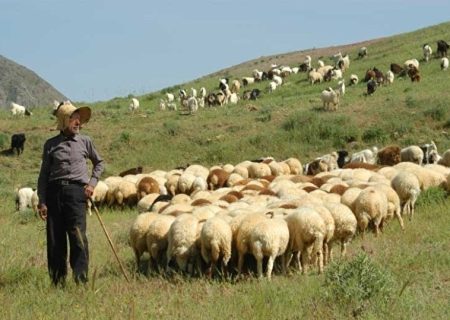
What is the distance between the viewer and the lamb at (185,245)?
8297mm

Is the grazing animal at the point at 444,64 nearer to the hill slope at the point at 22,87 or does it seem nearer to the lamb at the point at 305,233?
the lamb at the point at 305,233

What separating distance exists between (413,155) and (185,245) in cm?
1135

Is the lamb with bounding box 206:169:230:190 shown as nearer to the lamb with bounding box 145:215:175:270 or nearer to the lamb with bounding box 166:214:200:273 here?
the lamb with bounding box 145:215:175:270

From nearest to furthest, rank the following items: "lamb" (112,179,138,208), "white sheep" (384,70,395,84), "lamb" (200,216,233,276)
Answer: "lamb" (200,216,233,276)
"lamb" (112,179,138,208)
"white sheep" (384,70,395,84)

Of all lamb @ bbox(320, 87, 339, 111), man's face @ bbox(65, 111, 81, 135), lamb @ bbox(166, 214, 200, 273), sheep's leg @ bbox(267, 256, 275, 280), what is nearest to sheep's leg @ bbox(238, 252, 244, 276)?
sheep's leg @ bbox(267, 256, 275, 280)

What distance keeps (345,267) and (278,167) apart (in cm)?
1174

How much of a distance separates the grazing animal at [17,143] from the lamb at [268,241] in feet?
62.9

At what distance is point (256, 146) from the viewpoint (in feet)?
80.8

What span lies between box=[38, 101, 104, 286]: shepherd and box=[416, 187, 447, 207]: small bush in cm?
689

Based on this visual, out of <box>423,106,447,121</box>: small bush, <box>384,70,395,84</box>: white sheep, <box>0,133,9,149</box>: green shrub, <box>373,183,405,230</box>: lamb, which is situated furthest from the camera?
<box>384,70,395,84</box>: white sheep

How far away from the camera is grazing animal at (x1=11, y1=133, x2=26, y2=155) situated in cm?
2522

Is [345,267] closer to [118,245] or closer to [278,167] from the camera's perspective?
[118,245]

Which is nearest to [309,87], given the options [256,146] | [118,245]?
[256,146]

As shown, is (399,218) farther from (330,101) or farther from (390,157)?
(330,101)
